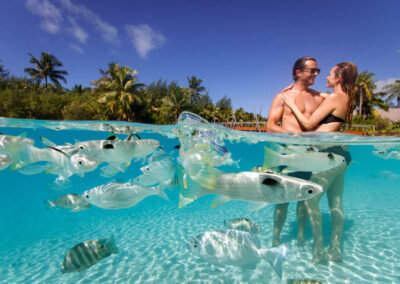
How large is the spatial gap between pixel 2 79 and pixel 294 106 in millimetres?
59390

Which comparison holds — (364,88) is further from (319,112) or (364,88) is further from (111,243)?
(111,243)

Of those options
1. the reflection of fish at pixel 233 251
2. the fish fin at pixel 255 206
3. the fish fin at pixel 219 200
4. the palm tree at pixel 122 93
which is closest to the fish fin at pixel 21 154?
the reflection of fish at pixel 233 251

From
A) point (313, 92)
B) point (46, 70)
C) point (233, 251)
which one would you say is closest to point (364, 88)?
point (313, 92)

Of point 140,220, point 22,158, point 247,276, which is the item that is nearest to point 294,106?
point 247,276

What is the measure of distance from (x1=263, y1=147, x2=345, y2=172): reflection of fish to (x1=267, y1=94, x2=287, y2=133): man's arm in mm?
1023

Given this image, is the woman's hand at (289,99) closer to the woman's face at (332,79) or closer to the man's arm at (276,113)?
the man's arm at (276,113)

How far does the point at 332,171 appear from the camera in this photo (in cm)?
363

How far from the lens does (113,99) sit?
36094mm

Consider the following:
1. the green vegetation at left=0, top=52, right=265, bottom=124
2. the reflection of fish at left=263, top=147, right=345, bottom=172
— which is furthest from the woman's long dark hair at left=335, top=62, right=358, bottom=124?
the green vegetation at left=0, top=52, right=265, bottom=124

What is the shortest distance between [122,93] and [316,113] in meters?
37.0

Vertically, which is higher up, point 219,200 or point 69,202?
point 219,200

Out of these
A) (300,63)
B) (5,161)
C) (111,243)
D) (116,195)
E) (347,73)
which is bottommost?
(111,243)

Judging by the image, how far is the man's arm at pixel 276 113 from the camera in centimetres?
368

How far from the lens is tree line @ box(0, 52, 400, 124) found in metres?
31.3
